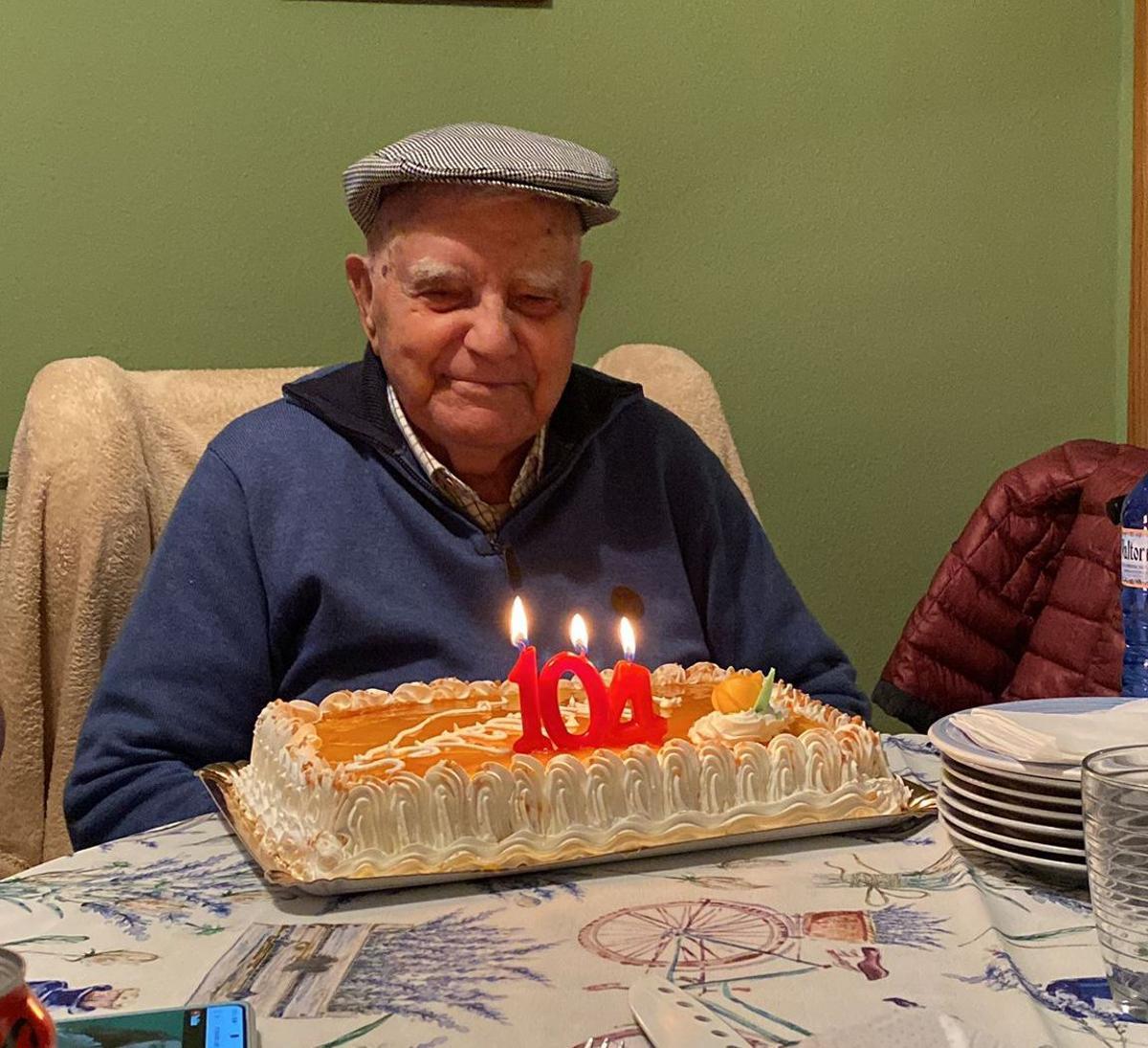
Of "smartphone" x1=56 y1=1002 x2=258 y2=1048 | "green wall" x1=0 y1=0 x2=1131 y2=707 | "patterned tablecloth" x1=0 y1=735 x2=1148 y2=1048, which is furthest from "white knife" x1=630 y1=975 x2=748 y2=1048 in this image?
"green wall" x1=0 y1=0 x2=1131 y2=707

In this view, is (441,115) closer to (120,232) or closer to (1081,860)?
(120,232)

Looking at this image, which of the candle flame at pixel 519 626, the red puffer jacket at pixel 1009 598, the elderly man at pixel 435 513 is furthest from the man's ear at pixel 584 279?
the red puffer jacket at pixel 1009 598

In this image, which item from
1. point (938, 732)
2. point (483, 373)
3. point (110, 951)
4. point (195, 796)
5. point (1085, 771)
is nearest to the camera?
point (1085, 771)

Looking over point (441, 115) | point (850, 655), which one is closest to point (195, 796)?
point (441, 115)

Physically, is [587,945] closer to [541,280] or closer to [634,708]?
[634,708]

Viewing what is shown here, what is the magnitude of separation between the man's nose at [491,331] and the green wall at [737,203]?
2.73 feet

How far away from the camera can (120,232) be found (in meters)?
2.37

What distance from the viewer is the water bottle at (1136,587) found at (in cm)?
138

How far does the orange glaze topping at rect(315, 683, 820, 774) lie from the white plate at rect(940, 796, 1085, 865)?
170 millimetres

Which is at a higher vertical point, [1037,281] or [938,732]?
[1037,281]

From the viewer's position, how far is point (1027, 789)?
41.0 inches

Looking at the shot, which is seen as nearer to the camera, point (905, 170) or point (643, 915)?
point (643, 915)

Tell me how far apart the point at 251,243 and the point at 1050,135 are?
1.52m

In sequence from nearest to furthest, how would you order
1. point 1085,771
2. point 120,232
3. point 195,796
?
point 1085,771
point 195,796
point 120,232
